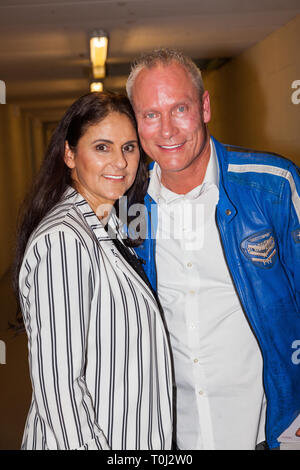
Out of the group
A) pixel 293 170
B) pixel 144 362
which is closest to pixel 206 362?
pixel 144 362

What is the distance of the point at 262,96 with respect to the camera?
3.27 m

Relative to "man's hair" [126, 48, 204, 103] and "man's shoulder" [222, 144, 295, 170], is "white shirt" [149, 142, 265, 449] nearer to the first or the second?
"man's shoulder" [222, 144, 295, 170]

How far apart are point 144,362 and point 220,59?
258cm

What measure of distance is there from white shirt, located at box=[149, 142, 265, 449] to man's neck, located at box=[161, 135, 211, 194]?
1.7 inches

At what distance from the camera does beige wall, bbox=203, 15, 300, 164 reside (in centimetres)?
306

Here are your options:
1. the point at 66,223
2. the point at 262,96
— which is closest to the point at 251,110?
the point at 262,96

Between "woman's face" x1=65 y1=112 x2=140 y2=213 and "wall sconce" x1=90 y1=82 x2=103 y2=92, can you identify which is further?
"wall sconce" x1=90 y1=82 x2=103 y2=92

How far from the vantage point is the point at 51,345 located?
1.04 m

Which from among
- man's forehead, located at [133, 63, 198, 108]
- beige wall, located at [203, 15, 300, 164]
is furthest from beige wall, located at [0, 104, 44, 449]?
beige wall, located at [203, 15, 300, 164]

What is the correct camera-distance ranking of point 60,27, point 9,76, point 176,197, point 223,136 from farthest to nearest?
point 9,76, point 223,136, point 60,27, point 176,197

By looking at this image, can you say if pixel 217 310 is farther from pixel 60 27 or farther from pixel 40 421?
pixel 60 27

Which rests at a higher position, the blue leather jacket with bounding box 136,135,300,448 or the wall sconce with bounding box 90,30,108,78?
the wall sconce with bounding box 90,30,108,78

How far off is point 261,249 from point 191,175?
329 mm

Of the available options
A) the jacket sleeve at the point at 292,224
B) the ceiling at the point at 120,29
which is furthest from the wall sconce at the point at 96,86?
the jacket sleeve at the point at 292,224
